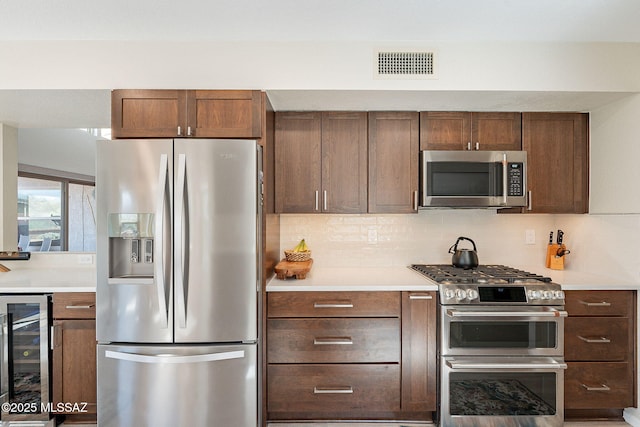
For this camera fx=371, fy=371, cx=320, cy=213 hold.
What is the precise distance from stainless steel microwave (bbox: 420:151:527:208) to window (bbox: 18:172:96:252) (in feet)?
9.04

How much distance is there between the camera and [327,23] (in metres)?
2.15

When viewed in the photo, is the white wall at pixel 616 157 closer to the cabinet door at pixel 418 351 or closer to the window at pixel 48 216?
the cabinet door at pixel 418 351

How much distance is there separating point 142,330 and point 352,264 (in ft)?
5.41

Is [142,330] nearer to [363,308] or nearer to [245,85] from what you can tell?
[363,308]

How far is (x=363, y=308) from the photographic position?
2385 mm

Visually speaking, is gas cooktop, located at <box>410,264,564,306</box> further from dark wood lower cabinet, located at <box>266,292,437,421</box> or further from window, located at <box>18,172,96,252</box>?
window, located at <box>18,172,96,252</box>

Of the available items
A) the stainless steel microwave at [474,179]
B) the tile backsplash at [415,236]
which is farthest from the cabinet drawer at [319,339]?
the stainless steel microwave at [474,179]

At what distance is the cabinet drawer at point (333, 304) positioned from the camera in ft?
7.79

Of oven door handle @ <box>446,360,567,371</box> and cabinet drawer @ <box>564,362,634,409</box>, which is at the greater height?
oven door handle @ <box>446,360,567,371</box>

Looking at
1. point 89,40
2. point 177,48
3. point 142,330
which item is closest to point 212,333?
point 142,330

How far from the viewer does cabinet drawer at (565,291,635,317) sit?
2.41 metres

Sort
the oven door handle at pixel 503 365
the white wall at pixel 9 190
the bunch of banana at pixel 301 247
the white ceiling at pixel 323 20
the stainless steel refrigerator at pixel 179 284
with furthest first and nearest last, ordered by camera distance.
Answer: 1. the white wall at pixel 9 190
2. the bunch of banana at pixel 301 247
3. the oven door handle at pixel 503 365
4. the stainless steel refrigerator at pixel 179 284
5. the white ceiling at pixel 323 20

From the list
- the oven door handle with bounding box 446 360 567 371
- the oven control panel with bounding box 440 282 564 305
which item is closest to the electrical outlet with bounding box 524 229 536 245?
the oven control panel with bounding box 440 282 564 305

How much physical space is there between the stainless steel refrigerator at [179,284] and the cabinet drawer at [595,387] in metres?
2.06
